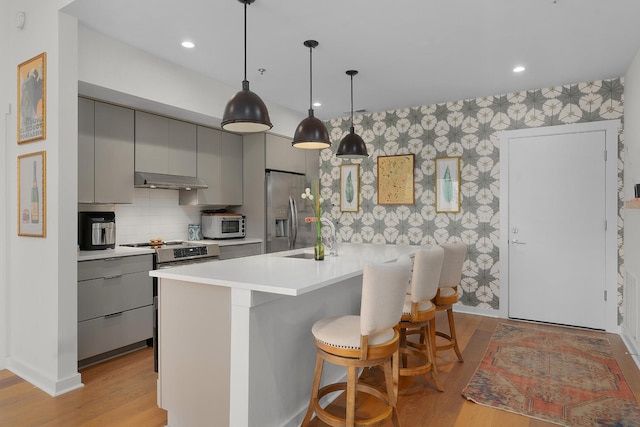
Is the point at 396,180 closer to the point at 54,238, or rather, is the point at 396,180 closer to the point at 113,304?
the point at 113,304

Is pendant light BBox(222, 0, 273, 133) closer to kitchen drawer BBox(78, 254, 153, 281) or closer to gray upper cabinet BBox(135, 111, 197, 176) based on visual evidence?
kitchen drawer BBox(78, 254, 153, 281)

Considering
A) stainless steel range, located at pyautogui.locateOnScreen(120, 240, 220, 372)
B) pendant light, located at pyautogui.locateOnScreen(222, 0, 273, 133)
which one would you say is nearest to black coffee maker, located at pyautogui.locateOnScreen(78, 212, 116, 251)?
stainless steel range, located at pyautogui.locateOnScreen(120, 240, 220, 372)

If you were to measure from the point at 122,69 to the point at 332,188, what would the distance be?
325 cm

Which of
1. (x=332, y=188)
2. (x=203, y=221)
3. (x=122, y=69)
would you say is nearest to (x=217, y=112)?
(x=122, y=69)

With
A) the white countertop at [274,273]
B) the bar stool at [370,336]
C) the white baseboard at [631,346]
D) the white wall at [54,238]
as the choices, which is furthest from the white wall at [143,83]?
the white baseboard at [631,346]

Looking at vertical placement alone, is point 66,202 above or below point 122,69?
below

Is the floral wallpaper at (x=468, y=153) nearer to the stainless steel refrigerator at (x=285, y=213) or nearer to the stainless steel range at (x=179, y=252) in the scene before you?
the stainless steel refrigerator at (x=285, y=213)

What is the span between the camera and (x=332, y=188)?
5852mm

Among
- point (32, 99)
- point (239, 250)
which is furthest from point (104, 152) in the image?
point (239, 250)

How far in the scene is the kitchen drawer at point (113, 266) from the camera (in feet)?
10.3

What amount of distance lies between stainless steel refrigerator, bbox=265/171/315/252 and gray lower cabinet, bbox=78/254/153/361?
1713mm

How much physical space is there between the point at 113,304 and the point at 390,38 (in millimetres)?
3167

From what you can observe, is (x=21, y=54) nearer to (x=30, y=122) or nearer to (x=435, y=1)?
(x=30, y=122)

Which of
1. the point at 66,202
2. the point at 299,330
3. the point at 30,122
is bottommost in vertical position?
the point at 299,330
